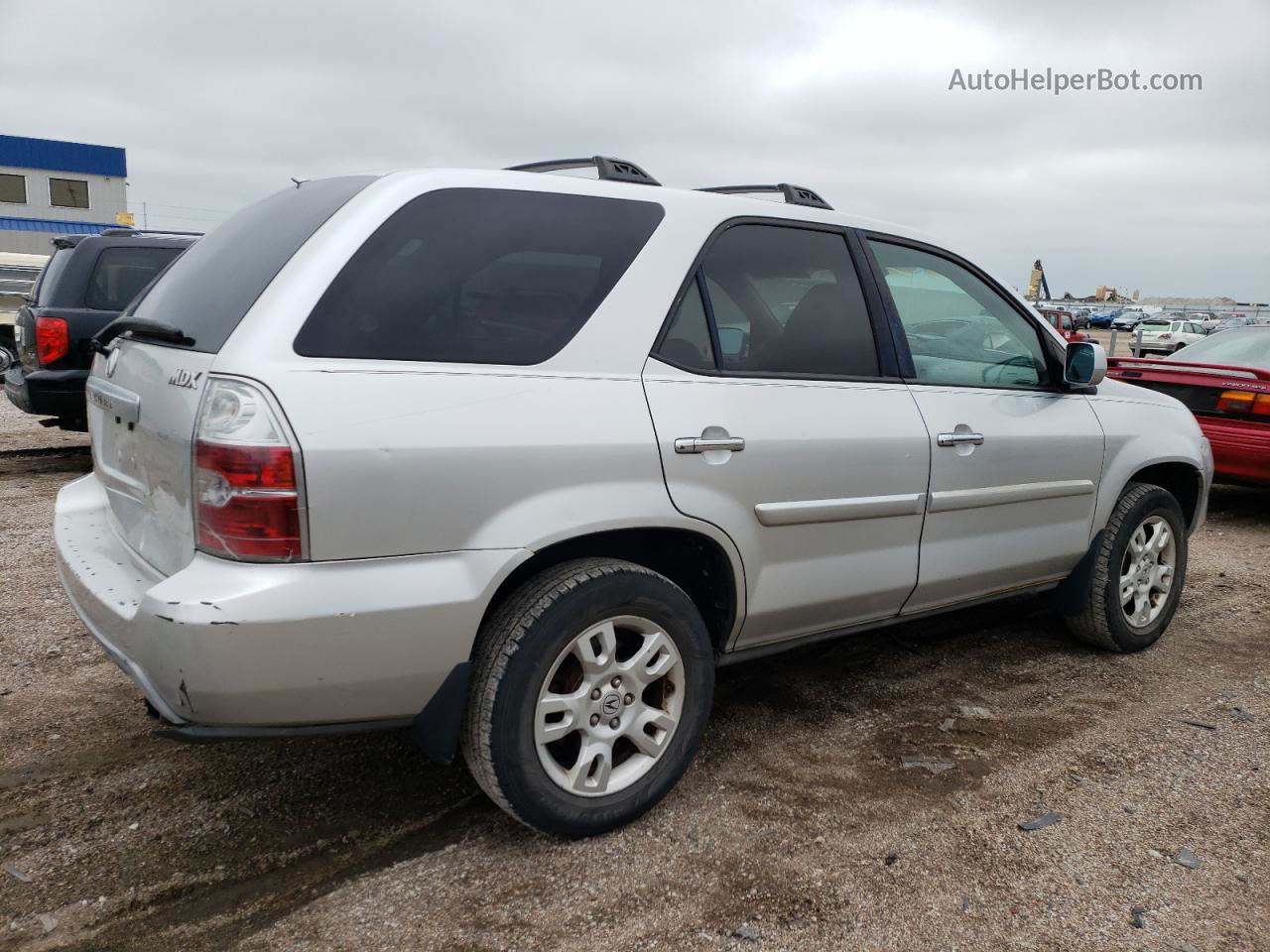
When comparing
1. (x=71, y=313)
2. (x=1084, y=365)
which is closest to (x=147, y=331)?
(x=1084, y=365)

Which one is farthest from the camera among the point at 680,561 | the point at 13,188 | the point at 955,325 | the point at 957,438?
the point at 13,188

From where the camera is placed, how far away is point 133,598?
2.31 meters

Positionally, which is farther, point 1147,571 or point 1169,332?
point 1169,332

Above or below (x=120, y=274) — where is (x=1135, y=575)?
below

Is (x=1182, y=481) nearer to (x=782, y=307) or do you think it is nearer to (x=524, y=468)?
(x=782, y=307)

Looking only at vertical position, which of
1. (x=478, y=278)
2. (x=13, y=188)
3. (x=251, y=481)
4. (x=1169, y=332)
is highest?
(x=13, y=188)

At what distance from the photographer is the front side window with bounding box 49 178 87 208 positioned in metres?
38.9

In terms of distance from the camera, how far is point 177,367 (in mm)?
2346

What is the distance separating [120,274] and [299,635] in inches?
247

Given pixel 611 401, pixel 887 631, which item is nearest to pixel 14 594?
pixel 611 401

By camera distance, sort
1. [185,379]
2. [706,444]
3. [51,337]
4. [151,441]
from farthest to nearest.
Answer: [51,337] < [706,444] < [151,441] < [185,379]

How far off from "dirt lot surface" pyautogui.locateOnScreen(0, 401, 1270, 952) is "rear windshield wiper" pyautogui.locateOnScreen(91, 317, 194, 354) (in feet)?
4.31

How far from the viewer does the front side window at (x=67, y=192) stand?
3894cm

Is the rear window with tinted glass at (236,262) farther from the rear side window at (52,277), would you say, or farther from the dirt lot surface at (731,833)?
the rear side window at (52,277)
